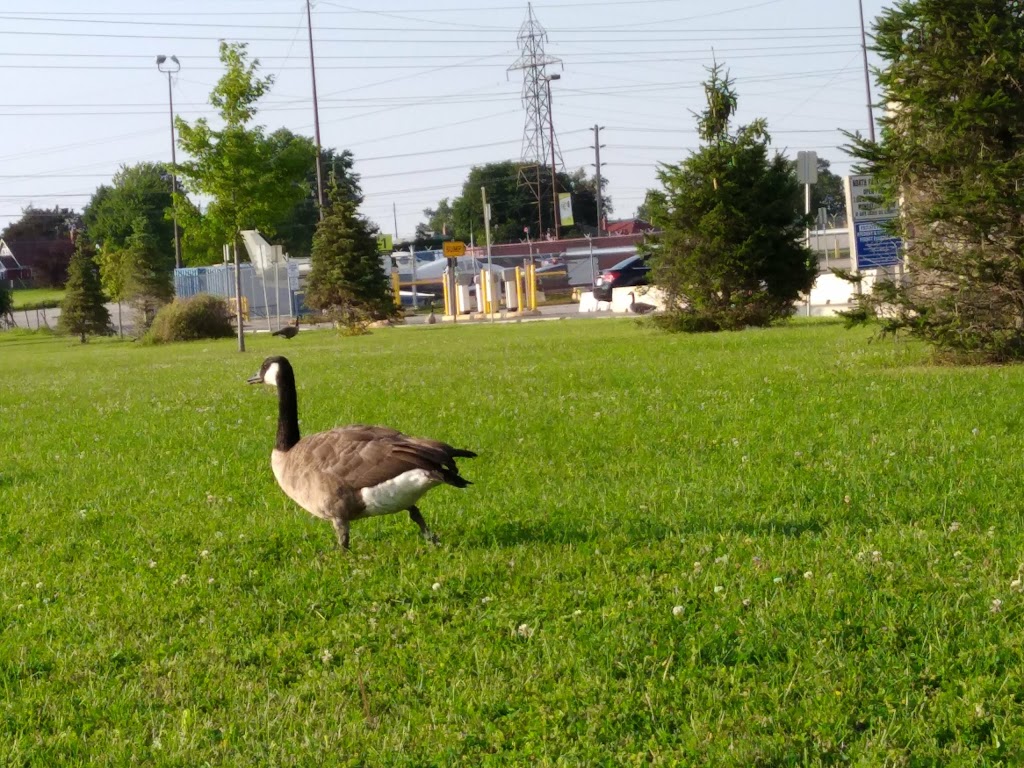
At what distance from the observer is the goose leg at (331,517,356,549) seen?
6.98 metres

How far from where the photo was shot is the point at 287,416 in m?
7.73

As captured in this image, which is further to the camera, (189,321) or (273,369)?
(189,321)

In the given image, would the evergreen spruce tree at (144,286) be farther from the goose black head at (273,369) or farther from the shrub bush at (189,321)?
the goose black head at (273,369)

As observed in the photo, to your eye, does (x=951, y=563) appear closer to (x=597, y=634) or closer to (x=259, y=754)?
(x=597, y=634)

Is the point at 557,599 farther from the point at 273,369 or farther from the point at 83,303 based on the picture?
the point at 83,303

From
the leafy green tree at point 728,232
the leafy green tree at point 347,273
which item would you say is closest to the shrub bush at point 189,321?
the leafy green tree at point 347,273

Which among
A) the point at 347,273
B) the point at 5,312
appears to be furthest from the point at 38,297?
the point at 347,273

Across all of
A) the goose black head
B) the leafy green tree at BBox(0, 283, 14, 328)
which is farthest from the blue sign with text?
the leafy green tree at BBox(0, 283, 14, 328)

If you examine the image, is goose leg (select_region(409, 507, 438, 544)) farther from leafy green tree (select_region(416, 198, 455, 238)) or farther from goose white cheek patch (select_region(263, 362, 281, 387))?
leafy green tree (select_region(416, 198, 455, 238))

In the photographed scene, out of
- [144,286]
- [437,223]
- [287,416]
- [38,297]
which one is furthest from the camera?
[437,223]

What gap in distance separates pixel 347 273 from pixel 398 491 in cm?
3648

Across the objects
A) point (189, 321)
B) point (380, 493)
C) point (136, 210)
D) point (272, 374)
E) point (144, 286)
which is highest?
point (136, 210)

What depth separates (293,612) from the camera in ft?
20.0

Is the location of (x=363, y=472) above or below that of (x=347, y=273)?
below
